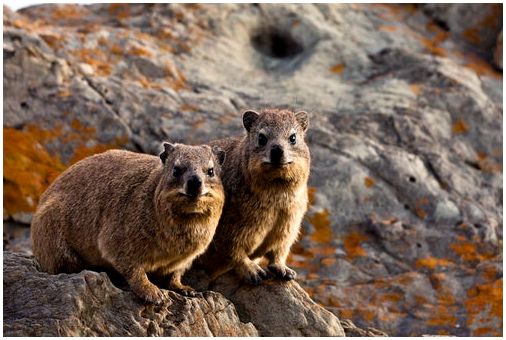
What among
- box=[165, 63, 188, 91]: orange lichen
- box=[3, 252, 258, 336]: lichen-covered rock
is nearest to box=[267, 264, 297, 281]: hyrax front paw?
box=[3, 252, 258, 336]: lichen-covered rock

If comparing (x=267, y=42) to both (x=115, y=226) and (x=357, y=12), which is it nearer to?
(x=357, y=12)

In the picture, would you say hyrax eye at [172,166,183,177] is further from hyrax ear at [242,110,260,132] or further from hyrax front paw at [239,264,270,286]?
hyrax front paw at [239,264,270,286]

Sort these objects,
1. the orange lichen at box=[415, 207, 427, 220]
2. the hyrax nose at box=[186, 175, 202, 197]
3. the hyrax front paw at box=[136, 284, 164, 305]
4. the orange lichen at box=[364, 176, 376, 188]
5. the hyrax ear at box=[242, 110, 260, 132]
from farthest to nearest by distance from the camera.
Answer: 1. the orange lichen at box=[364, 176, 376, 188]
2. the orange lichen at box=[415, 207, 427, 220]
3. the hyrax ear at box=[242, 110, 260, 132]
4. the hyrax front paw at box=[136, 284, 164, 305]
5. the hyrax nose at box=[186, 175, 202, 197]

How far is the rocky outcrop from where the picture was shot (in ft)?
56.3

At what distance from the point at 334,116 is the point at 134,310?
9.56 meters

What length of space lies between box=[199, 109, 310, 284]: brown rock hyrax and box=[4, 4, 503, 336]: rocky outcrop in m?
3.93

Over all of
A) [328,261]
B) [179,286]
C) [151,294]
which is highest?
[151,294]

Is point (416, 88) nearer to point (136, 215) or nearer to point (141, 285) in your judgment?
point (136, 215)

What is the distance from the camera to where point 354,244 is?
58.0ft

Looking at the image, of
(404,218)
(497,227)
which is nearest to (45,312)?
(404,218)

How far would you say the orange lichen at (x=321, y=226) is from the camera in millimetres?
17703

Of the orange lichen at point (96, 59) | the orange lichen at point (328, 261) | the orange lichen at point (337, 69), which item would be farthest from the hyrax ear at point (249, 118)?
the orange lichen at point (337, 69)

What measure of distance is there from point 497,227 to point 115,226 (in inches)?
358

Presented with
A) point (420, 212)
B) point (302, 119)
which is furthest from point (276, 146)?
point (420, 212)
